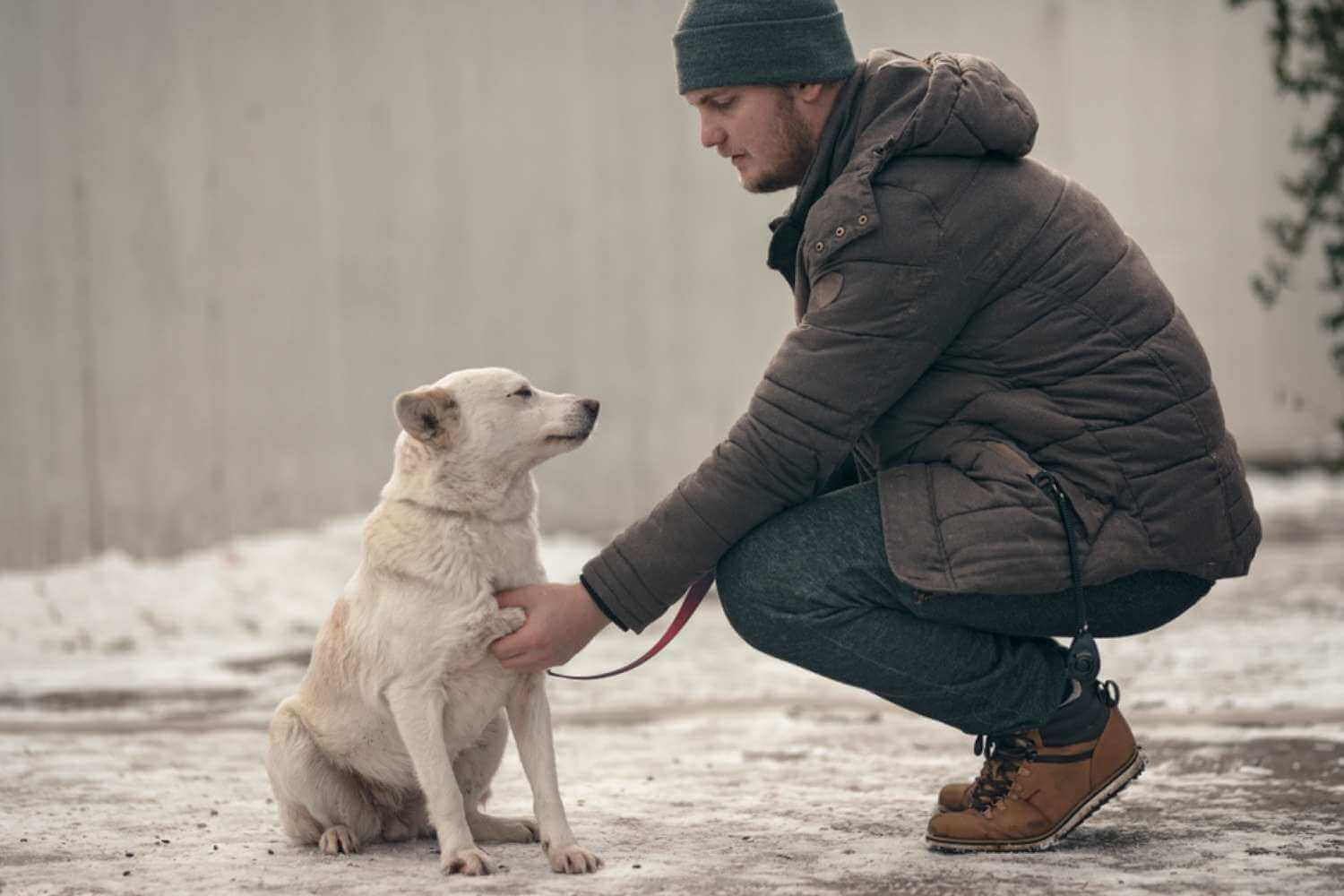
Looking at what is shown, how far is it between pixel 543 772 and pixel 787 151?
4.16ft

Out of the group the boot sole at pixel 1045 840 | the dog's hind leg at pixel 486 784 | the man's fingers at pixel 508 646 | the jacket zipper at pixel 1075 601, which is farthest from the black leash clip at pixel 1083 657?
the dog's hind leg at pixel 486 784

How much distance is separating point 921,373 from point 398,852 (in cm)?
138

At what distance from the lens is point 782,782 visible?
3.75 m

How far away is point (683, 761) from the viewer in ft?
13.4

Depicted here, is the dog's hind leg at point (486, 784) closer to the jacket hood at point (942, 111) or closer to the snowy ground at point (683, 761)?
the snowy ground at point (683, 761)

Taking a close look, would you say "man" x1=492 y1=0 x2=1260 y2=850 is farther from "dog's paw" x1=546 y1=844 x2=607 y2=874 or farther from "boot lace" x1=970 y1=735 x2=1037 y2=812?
"dog's paw" x1=546 y1=844 x2=607 y2=874

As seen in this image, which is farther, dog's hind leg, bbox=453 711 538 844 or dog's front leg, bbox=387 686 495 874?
dog's hind leg, bbox=453 711 538 844

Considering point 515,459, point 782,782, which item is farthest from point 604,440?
point 515,459

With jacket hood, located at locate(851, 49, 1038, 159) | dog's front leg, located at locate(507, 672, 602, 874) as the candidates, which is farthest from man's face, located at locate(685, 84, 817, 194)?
dog's front leg, located at locate(507, 672, 602, 874)

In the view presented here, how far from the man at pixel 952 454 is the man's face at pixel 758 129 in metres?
0.02

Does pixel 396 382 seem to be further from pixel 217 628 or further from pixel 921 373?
pixel 921 373

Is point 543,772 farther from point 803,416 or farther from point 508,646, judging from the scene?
point 803,416

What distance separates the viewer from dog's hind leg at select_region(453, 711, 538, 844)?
3.13 m

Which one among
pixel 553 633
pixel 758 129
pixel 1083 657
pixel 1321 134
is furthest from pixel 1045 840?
pixel 1321 134
